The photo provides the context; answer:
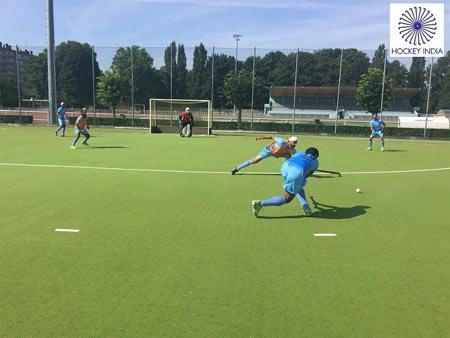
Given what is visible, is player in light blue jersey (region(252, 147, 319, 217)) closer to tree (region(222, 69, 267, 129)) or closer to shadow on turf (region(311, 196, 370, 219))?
shadow on turf (region(311, 196, 370, 219))

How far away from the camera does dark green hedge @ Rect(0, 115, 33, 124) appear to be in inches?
1534

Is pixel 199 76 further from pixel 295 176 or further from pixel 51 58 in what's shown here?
pixel 295 176

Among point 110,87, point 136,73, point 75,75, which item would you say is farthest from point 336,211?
point 75,75

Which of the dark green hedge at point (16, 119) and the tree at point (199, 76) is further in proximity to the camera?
the tree at point (199, 76)

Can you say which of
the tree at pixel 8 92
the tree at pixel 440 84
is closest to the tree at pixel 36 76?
the tree at pixel 8 92

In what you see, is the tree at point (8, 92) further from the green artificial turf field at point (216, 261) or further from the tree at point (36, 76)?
the green artificial turf field at point (216, 261)

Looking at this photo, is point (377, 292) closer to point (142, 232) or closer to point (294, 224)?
point (294, 224)

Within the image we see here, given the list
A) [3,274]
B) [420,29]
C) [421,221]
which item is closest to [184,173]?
[421,221]

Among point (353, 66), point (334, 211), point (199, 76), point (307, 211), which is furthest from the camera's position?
point (353, 66)

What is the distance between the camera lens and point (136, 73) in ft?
145

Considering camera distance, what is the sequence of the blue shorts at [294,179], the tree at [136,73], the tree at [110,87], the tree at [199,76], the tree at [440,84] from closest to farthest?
the blue shorts at [294,179] < the tree at [199,76] < the tree at [110,87] < the tree at [136,73] < the tree at [440,84]

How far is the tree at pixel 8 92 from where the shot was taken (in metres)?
48.0

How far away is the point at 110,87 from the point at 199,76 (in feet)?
28.8

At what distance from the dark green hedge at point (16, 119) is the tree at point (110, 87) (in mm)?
6987
